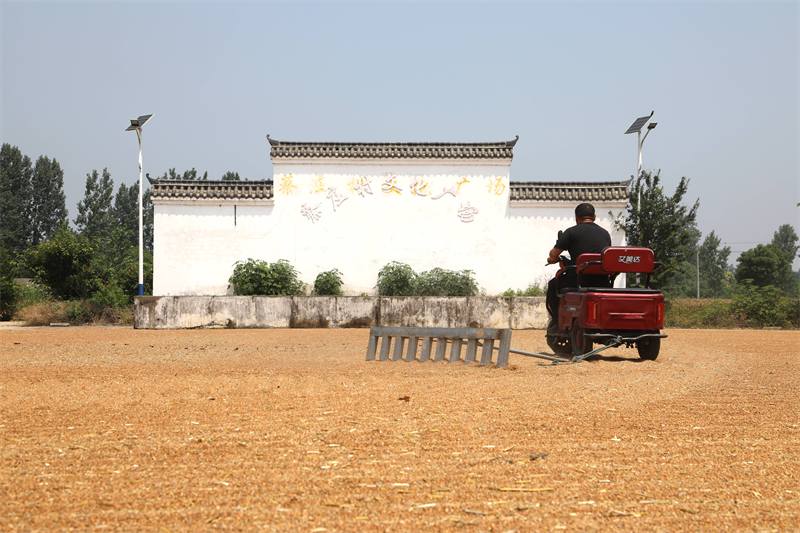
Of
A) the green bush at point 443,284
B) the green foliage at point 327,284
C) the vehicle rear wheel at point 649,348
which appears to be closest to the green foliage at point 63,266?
the green foliage at point 327,284

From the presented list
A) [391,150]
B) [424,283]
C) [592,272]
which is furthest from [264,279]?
[592,272]

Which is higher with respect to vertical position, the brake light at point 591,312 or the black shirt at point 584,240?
the black shirt at point 584,240

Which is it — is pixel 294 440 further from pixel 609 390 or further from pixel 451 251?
pixel 451 251

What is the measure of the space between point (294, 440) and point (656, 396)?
3.28 meters

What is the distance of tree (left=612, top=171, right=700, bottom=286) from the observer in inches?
804

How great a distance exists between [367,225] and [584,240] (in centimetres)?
1403

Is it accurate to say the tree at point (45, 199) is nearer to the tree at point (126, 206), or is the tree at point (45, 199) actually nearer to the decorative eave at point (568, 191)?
the tree at point (126, 206)

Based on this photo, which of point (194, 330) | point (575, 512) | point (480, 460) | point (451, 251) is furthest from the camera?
point (451, 251)

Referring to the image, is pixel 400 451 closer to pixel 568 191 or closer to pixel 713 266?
pixel 568 191

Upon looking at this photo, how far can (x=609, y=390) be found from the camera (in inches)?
220

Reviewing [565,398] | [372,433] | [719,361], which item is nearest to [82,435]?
[372,433]

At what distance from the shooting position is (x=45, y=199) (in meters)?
60.1

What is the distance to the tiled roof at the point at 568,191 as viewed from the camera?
70.1 feet

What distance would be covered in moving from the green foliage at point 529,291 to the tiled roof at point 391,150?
14.9 feet
